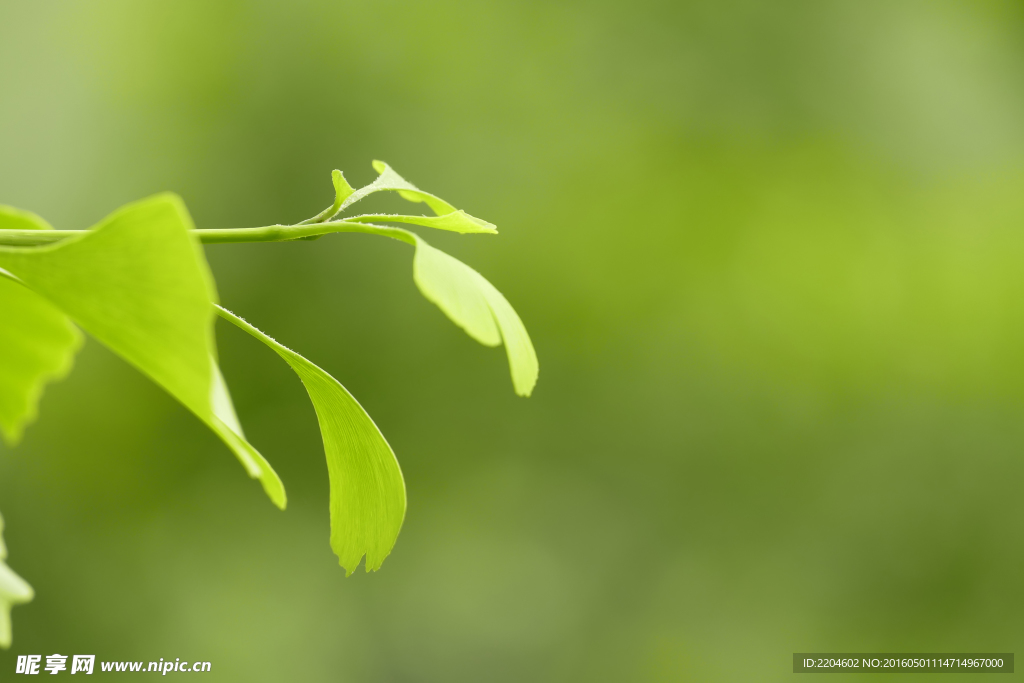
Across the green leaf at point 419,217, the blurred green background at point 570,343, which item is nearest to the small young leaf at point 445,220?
the green leaf at point 419,217

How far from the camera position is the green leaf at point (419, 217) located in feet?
0.53

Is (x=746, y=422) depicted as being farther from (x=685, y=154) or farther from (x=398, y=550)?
(x=398, y=550)

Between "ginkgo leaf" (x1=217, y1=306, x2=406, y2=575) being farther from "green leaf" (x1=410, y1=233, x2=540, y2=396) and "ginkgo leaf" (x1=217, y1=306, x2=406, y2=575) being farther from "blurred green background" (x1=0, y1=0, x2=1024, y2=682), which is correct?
"blurred green background" (x1=0, y1=0, x2=1024, y2=682)

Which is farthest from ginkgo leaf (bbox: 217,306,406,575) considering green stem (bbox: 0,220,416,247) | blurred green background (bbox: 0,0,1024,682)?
blurred green background (bbox: 0,0,1024,682)

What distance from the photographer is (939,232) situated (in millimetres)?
1323

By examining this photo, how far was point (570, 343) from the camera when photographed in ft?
4.11

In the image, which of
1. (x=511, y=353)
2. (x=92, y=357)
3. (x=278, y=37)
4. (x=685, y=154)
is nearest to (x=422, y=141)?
(x=278, y=37)

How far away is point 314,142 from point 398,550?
2.28 ft

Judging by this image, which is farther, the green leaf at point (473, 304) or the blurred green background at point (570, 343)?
the blurred green background at point (570, 343)

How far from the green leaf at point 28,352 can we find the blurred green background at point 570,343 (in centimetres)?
110

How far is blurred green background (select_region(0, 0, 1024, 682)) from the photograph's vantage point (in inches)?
46.8

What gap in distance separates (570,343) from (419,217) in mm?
1101

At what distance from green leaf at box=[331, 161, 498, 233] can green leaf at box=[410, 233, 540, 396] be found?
2 cm

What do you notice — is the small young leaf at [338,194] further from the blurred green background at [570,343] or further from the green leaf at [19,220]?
the blurred green background at [570,343]
